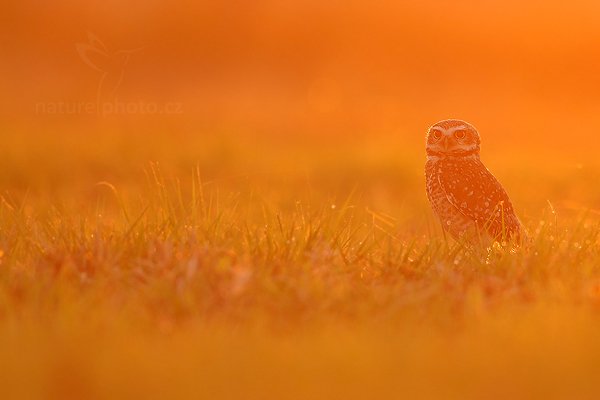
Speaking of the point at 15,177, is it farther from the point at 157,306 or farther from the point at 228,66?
the point at 228,66

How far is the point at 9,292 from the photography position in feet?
14.7

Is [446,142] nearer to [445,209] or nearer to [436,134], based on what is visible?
[436,134]

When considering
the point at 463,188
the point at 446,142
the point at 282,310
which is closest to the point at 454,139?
the point at 446,142

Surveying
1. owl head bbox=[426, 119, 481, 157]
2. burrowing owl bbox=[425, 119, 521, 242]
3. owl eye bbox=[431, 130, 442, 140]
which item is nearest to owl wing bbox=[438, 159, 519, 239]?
burrowing owl bbox=[425, 119, 521, 242]

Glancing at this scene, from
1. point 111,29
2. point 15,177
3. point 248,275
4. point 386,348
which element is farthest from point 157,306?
point 111,29

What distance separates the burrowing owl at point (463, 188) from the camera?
591 cm

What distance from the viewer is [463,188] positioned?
5953 mm

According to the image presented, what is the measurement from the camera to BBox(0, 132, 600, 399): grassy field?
322 centimetres

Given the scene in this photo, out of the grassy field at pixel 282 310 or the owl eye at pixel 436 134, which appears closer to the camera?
the grassy field at pixel 282 310

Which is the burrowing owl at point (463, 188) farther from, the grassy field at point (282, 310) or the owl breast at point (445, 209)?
the grassy field at point (282, 310)

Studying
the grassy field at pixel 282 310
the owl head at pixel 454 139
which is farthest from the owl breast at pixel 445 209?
the grassy field at pixel 282 310

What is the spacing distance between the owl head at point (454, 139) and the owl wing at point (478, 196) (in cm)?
14

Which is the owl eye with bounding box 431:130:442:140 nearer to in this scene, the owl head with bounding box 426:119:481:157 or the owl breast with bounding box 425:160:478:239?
the owl head with bounding box 426:119:481:157

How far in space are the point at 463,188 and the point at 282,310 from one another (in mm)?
2036
